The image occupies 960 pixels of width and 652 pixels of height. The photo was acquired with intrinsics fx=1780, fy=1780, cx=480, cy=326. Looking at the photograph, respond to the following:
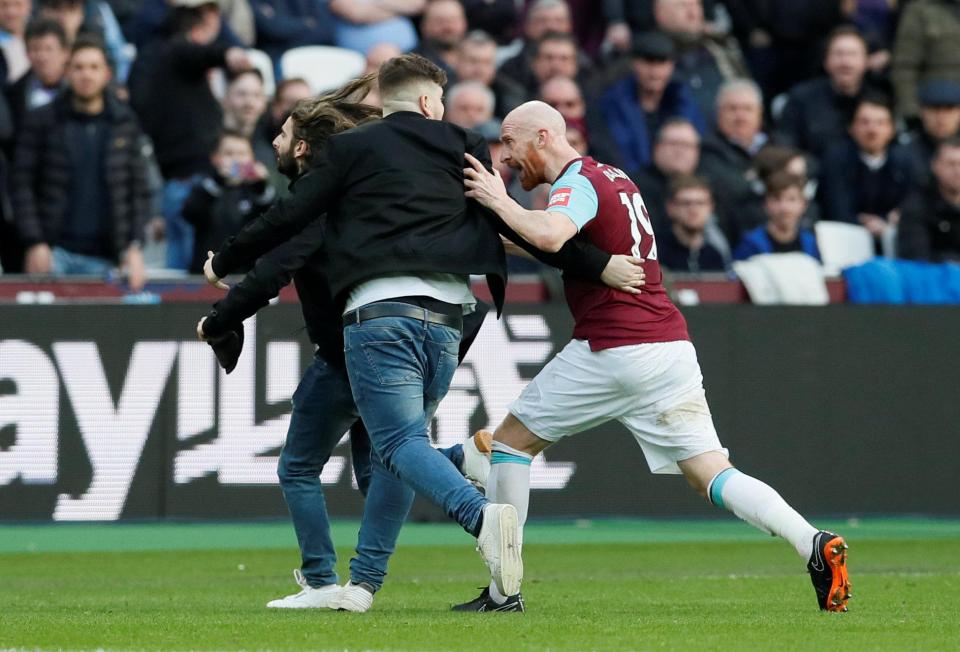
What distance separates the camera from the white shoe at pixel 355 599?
7.23m

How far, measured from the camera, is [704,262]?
1363 centimetres

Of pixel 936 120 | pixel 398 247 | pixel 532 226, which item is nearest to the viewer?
pixel 398 247

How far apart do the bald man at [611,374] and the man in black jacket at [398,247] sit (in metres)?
0.54

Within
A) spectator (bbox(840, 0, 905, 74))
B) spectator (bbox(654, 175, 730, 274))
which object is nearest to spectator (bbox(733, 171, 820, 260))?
spectator (bbox(654, 175, 730, 274))

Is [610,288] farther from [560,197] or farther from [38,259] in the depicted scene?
[38,259]

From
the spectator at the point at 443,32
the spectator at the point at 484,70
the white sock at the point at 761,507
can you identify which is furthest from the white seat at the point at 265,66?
the white sock at the point at 761,507

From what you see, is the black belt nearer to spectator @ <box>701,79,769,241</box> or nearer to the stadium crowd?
the stadium crowd

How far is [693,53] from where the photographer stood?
1648cm

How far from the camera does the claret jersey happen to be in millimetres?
7246

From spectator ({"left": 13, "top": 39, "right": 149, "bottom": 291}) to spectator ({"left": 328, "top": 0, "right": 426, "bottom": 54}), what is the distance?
3.69 m

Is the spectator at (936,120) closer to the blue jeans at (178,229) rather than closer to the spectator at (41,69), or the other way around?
the blue jeans at (178,229)

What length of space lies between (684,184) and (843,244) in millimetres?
1620

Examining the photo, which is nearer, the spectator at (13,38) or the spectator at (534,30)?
the spectator at (13,38)

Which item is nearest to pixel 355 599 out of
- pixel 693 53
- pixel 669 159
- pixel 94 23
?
pixel 669 159
